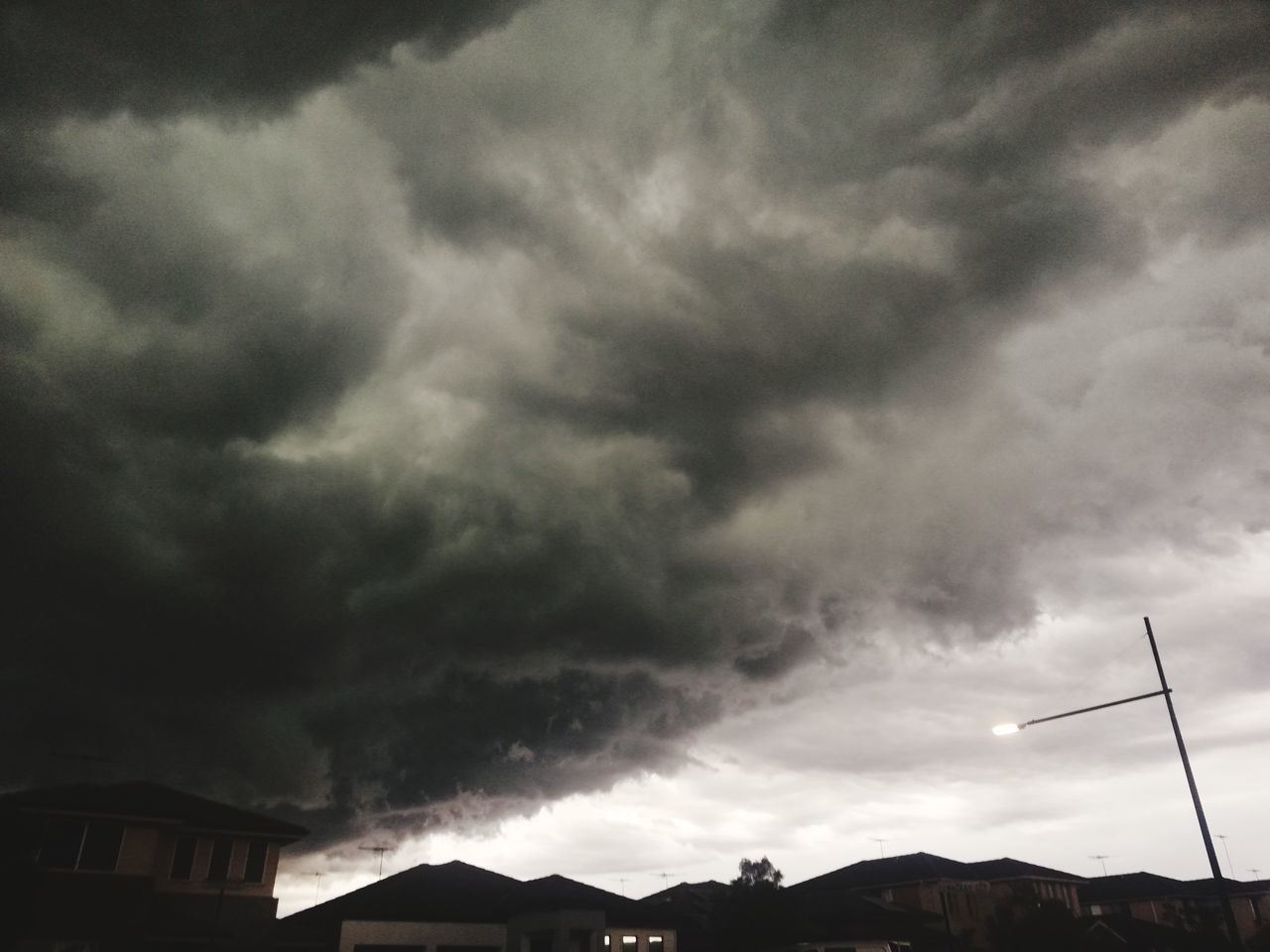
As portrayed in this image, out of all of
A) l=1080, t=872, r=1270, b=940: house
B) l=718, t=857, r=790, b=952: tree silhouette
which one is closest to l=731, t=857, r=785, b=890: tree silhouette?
l=718, t=857, r=790, b=952: tree silhouette

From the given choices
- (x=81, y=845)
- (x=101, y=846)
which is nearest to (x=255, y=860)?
(x=101, y=846)

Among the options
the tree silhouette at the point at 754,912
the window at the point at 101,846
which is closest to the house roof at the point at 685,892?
the tree silhouette at the point at 754,912

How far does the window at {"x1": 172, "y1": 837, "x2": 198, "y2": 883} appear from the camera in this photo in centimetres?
3853

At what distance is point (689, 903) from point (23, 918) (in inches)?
2431

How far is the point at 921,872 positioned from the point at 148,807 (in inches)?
2662

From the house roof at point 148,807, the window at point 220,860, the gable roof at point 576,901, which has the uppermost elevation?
the house roof at point 148,807

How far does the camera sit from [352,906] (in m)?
41.7

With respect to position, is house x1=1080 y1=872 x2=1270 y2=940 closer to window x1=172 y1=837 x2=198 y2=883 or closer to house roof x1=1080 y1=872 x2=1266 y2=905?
house roof x1=1080 y1=872 x2=1266 y2=905

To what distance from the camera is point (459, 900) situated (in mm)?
46812

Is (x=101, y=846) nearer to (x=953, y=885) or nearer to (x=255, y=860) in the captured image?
(x=255, y=860)

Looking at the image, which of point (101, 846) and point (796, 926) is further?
point (796, 926)

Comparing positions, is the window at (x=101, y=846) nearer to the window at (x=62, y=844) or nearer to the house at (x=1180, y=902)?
the window at (x=62, y=844)

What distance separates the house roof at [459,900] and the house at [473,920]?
6cm

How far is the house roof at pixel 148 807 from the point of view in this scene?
36125 millimetres
